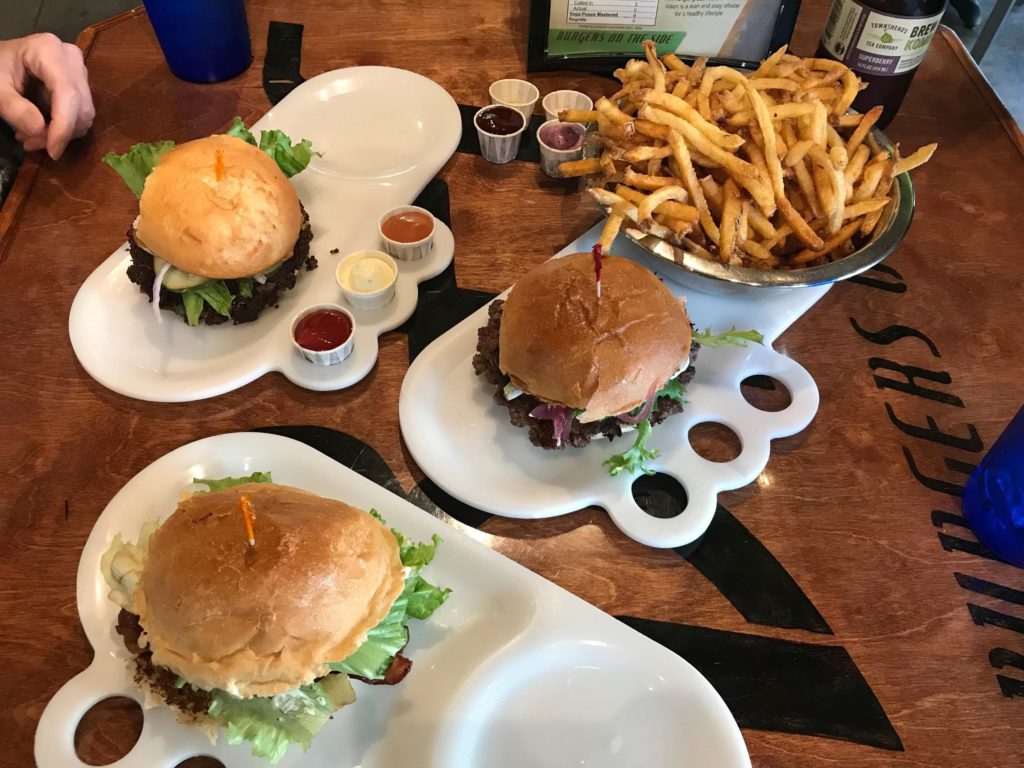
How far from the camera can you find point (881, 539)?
186 centimetres

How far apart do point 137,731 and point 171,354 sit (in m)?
1.13

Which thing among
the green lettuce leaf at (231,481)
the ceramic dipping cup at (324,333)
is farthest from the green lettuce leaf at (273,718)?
the ceramic dipping cup at (324,333)

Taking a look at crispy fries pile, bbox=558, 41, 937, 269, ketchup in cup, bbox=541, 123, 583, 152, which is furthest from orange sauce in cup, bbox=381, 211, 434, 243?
ketchup in cup, bbox=541, 123, 583, 152

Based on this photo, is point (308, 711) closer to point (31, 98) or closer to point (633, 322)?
point (633, 322)

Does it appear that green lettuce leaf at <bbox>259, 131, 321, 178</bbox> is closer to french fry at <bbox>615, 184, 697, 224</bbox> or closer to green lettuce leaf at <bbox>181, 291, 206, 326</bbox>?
green lettuce leaf at <bbox>181, 291, 206, 326</bbox>

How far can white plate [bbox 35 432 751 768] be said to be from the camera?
1.51 metres

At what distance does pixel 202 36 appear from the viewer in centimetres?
278

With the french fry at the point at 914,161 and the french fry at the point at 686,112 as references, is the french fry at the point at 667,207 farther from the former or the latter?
the french fry at the point at 914,161

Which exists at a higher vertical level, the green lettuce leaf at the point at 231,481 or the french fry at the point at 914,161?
the french fry at the point at 914,161

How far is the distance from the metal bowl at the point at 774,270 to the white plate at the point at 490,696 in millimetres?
1000

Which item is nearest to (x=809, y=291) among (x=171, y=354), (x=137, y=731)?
(x=171, y=354)

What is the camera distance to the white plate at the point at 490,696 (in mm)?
1510

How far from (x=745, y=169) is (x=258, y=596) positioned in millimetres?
1674

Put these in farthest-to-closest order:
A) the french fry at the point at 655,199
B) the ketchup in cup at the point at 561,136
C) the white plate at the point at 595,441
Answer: the ketchup in cup at the point at 561,136 < the french fry at the point at 655,199 < the white plate at the point at 595,441
